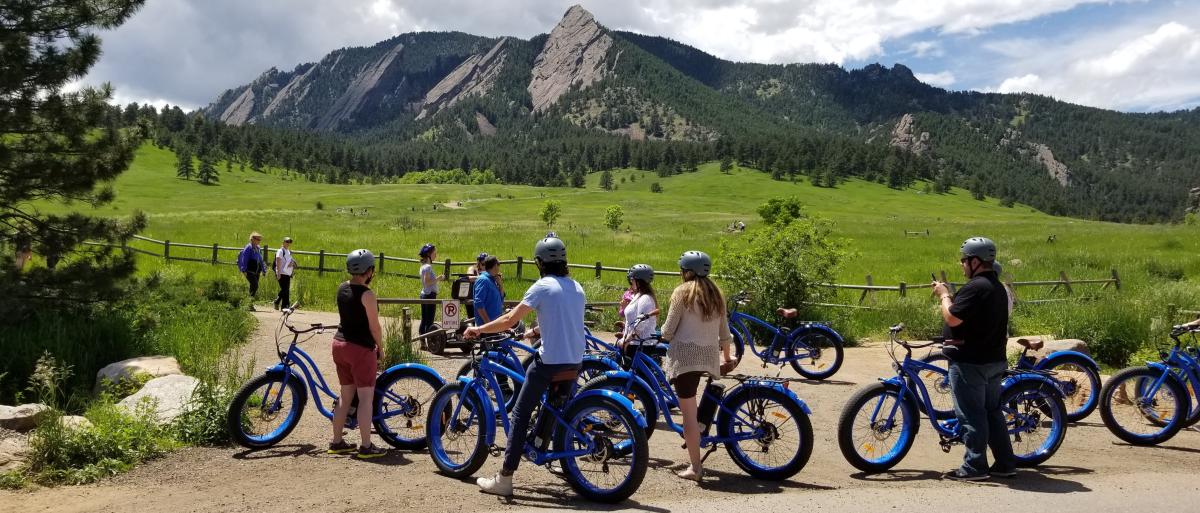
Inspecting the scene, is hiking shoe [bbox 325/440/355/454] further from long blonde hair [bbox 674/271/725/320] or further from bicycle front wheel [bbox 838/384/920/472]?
bicycle front wheel [bbox 838/384/920/472]

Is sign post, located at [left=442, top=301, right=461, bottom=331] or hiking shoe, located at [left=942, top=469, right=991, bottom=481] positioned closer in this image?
hiking shoe, located at [left=942, top=469, right=991, bottom=481]

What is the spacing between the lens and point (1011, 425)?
6.75 metres

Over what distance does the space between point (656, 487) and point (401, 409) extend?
262 centimetres

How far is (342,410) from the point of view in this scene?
6773mm

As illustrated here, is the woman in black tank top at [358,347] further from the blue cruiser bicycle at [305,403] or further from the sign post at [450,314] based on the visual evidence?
the sign post at [450,314]

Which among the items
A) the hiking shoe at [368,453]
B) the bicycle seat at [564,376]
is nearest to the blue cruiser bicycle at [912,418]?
the bicycle seat at [564,376]

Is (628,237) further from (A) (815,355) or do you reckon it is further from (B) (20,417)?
(B) (20,417)

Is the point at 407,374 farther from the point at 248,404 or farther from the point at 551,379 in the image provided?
the point at 551,379

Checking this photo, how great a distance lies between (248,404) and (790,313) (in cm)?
679

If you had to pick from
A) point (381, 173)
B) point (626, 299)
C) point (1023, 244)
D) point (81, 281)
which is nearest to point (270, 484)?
point (626, 299)

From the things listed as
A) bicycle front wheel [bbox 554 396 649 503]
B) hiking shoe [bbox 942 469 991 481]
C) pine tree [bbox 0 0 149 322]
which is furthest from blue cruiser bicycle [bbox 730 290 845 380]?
pine tree [bbox 0 0 149 322]

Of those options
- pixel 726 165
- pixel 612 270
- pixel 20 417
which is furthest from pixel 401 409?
pixel 726 165

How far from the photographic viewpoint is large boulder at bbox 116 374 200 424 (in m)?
7.67

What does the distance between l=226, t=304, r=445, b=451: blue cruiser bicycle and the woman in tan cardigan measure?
2.35m
